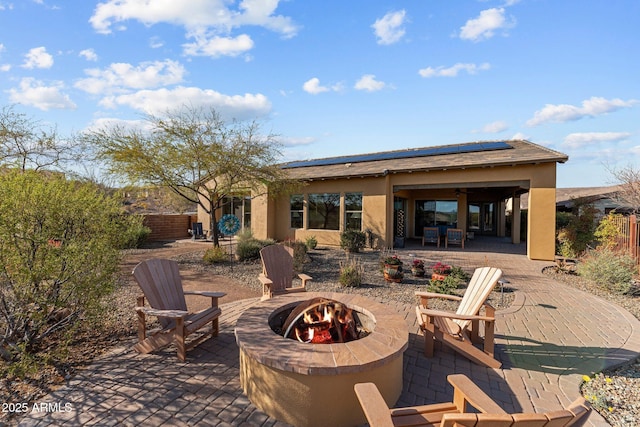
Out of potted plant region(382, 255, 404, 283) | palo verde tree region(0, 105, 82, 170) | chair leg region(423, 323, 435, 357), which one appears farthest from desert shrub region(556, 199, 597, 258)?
palo verde tree region(0, 105, 82, 170)

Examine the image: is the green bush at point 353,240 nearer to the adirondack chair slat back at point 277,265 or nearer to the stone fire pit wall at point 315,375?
the adirondack chair slat back at point 277,265

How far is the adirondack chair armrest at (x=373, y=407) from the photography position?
4.90 feet

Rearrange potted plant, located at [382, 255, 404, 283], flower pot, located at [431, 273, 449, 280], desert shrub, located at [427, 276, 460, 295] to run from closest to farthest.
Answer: desert shrub, located at [427, 276, 460, 295], flower pot, located at [431, 273, 449, 280], potted plant, located at [382, 255, 404, 283]

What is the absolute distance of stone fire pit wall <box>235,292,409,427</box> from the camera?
2.21 meters

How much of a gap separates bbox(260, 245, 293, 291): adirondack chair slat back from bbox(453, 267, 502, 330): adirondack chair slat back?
2860 millimetres

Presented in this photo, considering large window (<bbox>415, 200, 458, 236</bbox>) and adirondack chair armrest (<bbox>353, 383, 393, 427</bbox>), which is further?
large window (<bbox>415, 200, 458, 236</bbox>)

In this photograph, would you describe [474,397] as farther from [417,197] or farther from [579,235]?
[417,197]

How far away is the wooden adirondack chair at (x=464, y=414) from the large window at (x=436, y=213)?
14.6 metres

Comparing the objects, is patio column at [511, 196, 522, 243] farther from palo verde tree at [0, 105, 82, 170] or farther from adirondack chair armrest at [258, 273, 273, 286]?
palo verde tree at [0, 105, 82, 170]

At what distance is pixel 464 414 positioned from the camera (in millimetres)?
1281

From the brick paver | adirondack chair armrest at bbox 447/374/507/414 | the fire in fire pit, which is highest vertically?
adirondack chair armrest at bbox 447/374/507/414

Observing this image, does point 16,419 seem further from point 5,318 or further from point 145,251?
point 145,251

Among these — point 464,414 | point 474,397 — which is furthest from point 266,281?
point 464,414

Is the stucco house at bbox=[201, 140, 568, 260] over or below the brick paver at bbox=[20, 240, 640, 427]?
over
